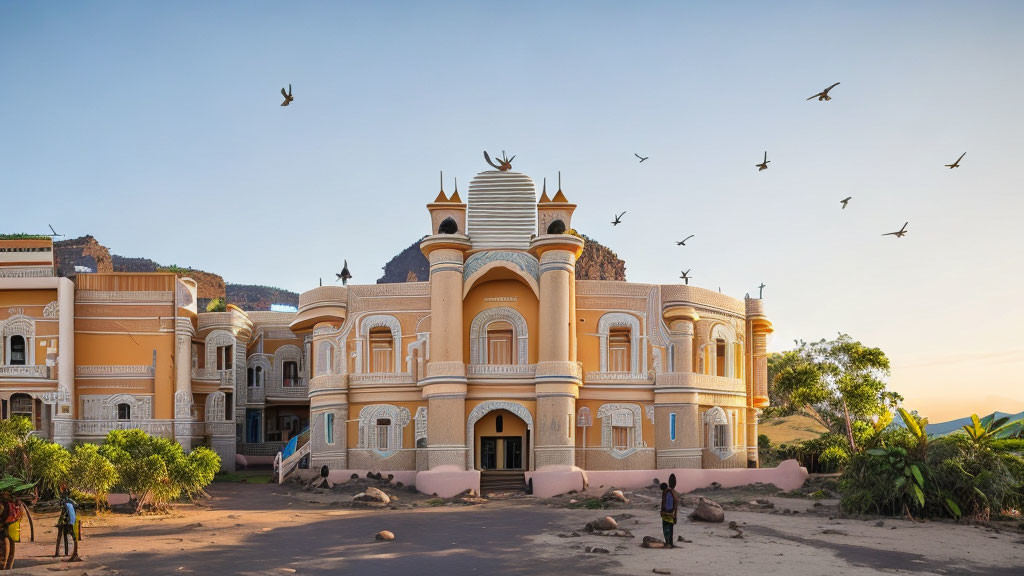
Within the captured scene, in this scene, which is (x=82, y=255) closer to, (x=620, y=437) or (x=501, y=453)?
(x=501, y=453)

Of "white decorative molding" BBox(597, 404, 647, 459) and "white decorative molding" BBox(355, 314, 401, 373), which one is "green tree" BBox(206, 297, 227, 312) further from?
"white decorative molding" BBox(597, 404, 647, 459)

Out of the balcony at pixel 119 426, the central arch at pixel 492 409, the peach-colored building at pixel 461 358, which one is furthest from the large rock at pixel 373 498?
the balcony at pixel 119 426

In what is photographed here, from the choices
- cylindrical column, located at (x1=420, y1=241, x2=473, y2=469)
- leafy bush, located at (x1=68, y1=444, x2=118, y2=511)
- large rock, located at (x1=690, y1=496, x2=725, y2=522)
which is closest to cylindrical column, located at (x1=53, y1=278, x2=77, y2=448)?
leafy bush, located at (x1=68, y1=444, x2=118, y2=511)

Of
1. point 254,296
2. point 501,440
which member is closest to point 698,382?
point 501,440

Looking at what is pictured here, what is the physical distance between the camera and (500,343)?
39.4 meters

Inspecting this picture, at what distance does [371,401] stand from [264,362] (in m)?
14.7

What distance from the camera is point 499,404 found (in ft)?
123

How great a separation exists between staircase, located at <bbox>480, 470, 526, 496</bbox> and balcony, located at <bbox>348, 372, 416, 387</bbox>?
5.00 meters

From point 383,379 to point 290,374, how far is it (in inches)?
587

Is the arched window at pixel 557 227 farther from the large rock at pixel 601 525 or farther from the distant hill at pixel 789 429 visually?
the distant hill at pixel 789 429

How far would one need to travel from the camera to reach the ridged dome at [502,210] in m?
38.9

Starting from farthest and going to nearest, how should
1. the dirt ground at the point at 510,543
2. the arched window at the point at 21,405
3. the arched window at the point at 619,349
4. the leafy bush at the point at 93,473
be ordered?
the arched window at the point at 619,349, the arched window at the point at 21,405, the leafy bush at the point at 93,473, the dirt ground at the point at 510,543

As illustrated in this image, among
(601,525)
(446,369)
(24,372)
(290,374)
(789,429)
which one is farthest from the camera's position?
(789,429)

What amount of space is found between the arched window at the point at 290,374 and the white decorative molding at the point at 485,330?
16600mm
